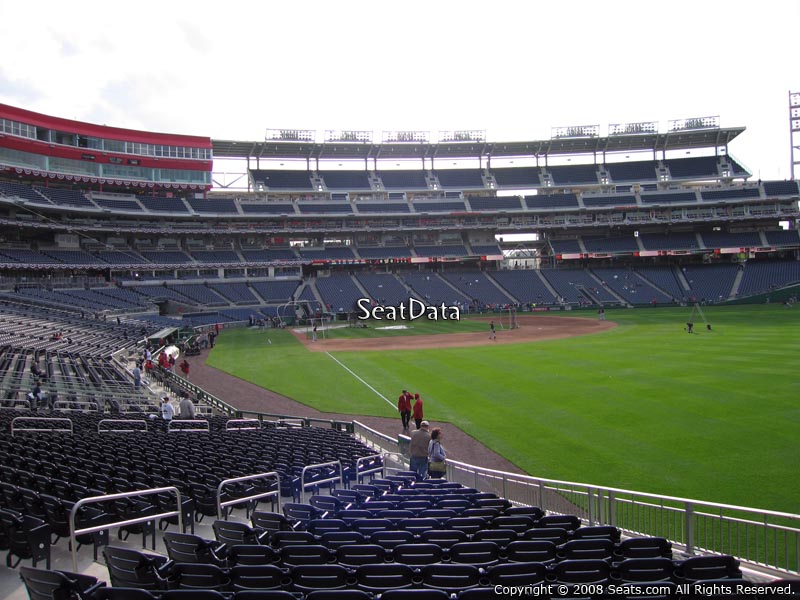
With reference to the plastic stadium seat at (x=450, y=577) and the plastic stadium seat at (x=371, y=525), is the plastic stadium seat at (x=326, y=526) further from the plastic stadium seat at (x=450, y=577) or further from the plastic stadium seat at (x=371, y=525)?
the plastic stadium seat at (x=450, y=577)

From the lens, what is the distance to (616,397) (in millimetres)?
21672

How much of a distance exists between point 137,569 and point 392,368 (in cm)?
2767

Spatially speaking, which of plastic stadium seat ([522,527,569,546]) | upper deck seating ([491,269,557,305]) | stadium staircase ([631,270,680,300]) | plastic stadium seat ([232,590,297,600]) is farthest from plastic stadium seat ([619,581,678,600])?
stadium staircase ([631,270,680,300])

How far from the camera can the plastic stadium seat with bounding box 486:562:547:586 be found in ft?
16.6

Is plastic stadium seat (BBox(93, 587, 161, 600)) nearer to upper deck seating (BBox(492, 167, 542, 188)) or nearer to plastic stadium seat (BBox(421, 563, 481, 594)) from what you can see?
plastic stadium seat (BBox(421, 563, 481, 594))

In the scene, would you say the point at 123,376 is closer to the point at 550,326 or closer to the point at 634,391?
the point at 634,391

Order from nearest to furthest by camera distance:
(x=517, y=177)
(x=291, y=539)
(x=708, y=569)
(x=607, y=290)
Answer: (x=708, y=569), (x=291, y=539), (x=607, y=290), (x=517, y=177)

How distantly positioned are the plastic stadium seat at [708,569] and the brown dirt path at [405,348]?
9.47 metres

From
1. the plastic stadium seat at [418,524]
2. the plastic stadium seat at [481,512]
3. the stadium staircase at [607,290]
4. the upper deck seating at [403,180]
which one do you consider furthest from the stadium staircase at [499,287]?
the plastic stadium seat at [418,524]

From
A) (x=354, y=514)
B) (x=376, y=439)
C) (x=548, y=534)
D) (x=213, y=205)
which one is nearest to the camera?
(x=548, y=534)

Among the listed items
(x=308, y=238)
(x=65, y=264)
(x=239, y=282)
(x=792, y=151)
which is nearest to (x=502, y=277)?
(x=308, y=238)

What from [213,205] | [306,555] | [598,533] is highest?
[213,205]

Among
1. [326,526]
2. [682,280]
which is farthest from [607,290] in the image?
[326,526]

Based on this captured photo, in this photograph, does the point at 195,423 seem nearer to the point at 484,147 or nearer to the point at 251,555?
the point at 251,555
